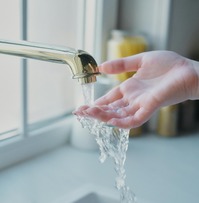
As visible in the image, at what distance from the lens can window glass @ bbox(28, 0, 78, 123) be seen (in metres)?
0.91

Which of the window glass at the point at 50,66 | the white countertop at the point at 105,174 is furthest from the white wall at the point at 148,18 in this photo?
the white countertop at the point at 105,174

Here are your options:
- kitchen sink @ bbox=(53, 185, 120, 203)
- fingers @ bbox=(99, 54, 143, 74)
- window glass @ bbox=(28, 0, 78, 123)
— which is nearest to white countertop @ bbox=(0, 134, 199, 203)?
kitchen sink @ bbox=(53, 185, 120, 203)

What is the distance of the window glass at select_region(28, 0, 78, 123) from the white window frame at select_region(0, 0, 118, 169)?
2cm

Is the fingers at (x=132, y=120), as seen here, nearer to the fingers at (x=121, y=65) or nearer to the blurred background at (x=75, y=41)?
the fingers at (x=121, y=65)

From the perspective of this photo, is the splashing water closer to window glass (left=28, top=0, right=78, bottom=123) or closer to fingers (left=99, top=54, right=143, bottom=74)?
fingers (left=99, top=54, right=143, bottom=74)

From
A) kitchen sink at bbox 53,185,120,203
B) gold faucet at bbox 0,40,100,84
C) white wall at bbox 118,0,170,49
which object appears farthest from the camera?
white wall at bbox 118,0,170,49

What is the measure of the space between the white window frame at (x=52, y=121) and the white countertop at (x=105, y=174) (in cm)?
2

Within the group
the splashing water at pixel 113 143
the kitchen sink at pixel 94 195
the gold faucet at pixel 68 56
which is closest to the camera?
the gold faucet at pixel 68 56

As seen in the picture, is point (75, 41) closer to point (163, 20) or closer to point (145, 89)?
point (163, 20)

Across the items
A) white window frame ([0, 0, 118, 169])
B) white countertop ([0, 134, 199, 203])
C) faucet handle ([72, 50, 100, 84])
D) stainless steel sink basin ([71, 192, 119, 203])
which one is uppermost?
faucet handle ([72, 50, 100, 84])

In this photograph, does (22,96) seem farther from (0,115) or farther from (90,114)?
(90,114)

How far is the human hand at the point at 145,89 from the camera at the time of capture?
603 mm

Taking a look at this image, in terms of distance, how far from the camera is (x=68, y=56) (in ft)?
1.70

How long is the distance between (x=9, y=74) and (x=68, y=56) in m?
0.38
